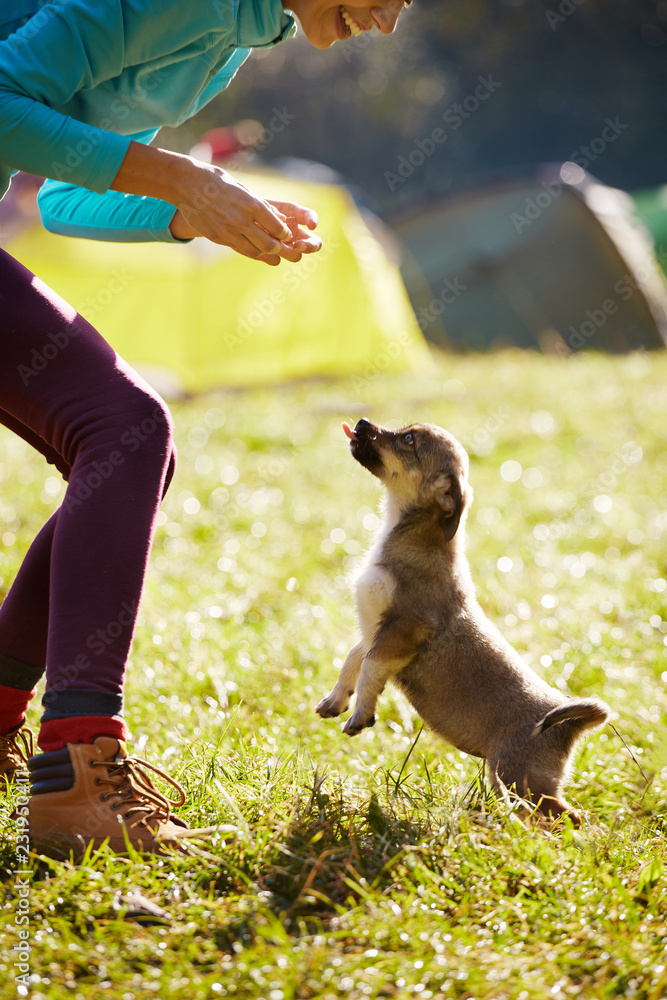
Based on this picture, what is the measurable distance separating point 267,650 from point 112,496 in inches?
59.1

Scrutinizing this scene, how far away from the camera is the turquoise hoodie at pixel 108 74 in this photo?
5.42ft

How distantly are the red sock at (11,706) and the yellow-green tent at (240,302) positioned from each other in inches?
219

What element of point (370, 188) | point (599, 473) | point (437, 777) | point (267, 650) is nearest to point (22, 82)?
point (437, 777)

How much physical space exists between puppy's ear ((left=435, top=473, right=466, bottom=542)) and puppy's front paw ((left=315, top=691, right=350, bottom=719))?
52 cm

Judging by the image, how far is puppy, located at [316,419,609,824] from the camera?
2193mm

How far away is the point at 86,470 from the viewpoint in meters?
1.82

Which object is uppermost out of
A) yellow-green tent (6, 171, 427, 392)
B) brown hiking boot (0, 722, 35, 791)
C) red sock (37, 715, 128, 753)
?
red sock (37, 715, 128, 753)

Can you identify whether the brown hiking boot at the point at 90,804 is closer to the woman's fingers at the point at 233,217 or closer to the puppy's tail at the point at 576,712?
the puppy's tail at the point at 576,712

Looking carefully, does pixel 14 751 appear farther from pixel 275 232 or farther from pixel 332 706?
pixel 275 232

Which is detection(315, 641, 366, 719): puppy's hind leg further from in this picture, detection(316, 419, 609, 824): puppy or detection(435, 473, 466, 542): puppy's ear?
detection(435, 473, 466, 542): puppy's ear

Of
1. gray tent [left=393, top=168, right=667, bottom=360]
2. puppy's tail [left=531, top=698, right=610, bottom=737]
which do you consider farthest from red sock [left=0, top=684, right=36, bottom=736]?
gray tent [left=393, top=168, right=667, bottom=360]

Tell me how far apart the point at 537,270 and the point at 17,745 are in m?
10.2

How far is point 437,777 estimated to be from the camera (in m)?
2.30

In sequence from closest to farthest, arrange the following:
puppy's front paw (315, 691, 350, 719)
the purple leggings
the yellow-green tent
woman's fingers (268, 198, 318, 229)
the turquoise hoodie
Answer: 1. the turquoise hoodie
2. the purple leggings
3. woman's fingers (268, 198, 318, 229)
4. puppy's front paw (315, 691, 350, 719)
5. the yellow-green tent
